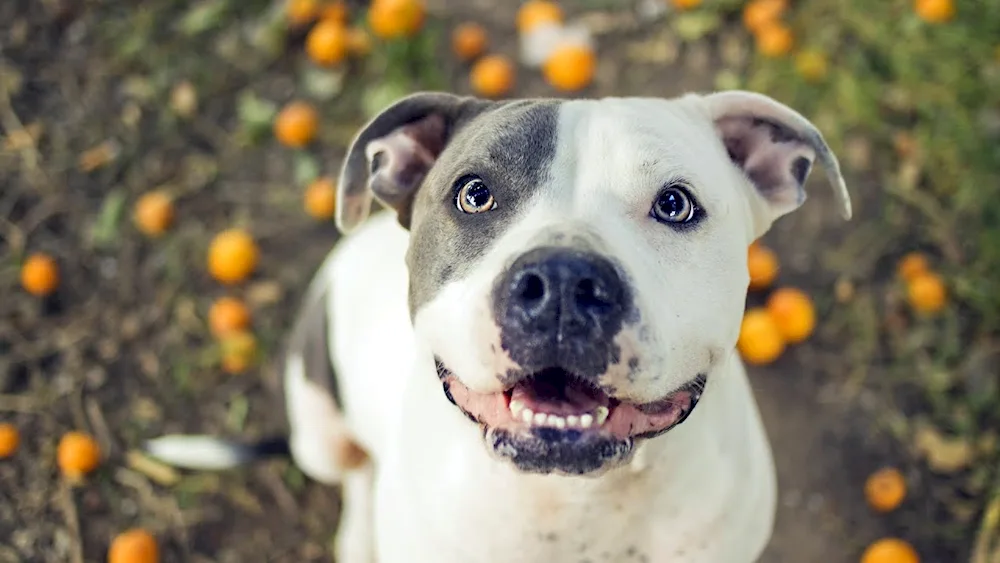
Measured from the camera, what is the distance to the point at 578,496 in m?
2.28

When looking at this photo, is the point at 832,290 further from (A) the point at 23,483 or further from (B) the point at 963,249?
(A) the point at 23,483

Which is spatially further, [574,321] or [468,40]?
[468,40]

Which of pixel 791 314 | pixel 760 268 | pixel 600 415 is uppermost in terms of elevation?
pixel 600 415

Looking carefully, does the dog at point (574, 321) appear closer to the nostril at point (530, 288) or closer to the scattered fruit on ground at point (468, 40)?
the nostril at point (530, 288)

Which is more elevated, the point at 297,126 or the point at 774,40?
the point at 297,126

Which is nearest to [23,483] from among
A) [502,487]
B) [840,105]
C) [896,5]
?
[502,487]

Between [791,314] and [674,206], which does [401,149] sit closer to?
[674,206]

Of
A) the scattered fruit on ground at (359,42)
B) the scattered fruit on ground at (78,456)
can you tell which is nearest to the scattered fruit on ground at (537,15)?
the scattered fruit on ground at (359,42)

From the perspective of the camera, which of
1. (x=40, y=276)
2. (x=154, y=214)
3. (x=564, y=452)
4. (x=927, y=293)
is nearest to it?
(x=564, y=452)

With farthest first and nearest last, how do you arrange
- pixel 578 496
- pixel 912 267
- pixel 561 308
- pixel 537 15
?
pixel 537 15, pixel 912 267, pixel 578 496, pixel 561 308

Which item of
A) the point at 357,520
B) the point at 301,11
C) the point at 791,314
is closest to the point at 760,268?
the point at 791,314

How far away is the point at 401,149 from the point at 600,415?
3.02ft

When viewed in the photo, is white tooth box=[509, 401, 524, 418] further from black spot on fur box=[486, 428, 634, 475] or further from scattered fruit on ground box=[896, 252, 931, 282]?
scattered fruit on ground box=[896, 252, 931, 282]

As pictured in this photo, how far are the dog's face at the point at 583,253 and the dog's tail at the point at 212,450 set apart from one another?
150 cm
